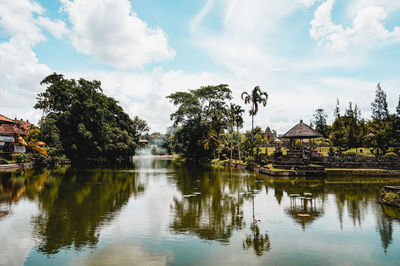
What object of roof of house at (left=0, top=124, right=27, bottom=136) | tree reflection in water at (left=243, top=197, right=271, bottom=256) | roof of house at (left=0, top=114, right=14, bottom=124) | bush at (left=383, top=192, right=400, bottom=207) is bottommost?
tree reflection in water at (left=243, top=197, right=271, bottom=256)

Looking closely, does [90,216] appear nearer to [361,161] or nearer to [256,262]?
[256,262]

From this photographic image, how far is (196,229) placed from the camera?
31.6ft

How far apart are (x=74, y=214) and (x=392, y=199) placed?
1507 centimetres

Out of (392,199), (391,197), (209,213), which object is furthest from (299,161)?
(209,213)

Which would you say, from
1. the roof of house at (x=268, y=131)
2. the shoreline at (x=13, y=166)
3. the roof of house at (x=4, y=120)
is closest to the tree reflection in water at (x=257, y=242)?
the shoreline at (x=13, y=166)

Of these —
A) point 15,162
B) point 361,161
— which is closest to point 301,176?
point 361,161

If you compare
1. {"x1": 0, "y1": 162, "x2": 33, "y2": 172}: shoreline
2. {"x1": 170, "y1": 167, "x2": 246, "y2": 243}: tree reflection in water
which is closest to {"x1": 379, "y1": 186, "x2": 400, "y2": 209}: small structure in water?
{"x1": 170, "y1": 167, "x2": 246, "y2": 243}: tree reflection in water

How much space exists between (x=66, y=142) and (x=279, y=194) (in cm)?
3895

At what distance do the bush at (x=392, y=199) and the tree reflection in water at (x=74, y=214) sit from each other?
1336 centimetres

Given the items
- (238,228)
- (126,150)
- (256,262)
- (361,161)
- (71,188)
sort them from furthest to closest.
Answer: (126,150) → (361,161) → (71,188) → (238,228) → (256,262)

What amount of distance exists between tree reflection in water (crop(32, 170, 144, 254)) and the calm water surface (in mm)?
39

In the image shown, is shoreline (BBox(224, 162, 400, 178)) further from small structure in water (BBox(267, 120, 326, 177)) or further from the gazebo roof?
the gazebo roof

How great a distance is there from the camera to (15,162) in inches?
1378

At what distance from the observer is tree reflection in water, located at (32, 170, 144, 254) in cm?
836
